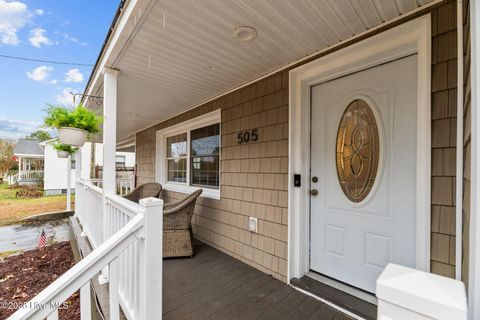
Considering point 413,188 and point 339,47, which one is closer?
point 413,188

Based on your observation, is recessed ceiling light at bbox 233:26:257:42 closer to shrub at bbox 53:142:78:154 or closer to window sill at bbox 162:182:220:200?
window sill at bbox 162:182:220:200

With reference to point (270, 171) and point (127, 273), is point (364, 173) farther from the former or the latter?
point (127, 273)

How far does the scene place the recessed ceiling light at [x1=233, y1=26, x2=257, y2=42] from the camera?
5.92 feet

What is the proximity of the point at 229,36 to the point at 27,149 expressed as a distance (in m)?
21.6

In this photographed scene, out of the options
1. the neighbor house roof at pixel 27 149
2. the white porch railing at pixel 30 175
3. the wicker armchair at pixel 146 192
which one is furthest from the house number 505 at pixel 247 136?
the neighbor house roof at pixel 27 149

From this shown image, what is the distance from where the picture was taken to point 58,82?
19891 mm

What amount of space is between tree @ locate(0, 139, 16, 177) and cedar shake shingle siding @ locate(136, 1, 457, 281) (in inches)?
829

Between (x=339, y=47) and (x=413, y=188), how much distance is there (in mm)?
1396

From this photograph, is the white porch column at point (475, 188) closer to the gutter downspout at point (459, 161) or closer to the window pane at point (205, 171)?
the gutter downspout at point (459, 161)

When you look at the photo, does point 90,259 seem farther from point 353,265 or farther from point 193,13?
point 353,265

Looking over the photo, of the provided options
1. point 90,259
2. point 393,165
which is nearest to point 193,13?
point 90,259

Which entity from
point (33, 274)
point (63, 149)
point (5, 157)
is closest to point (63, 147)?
point (63, 149)

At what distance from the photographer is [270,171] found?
2658 millimetres

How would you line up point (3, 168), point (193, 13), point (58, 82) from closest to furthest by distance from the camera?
point (193, 13), point (3, 168), point (58, 82)
